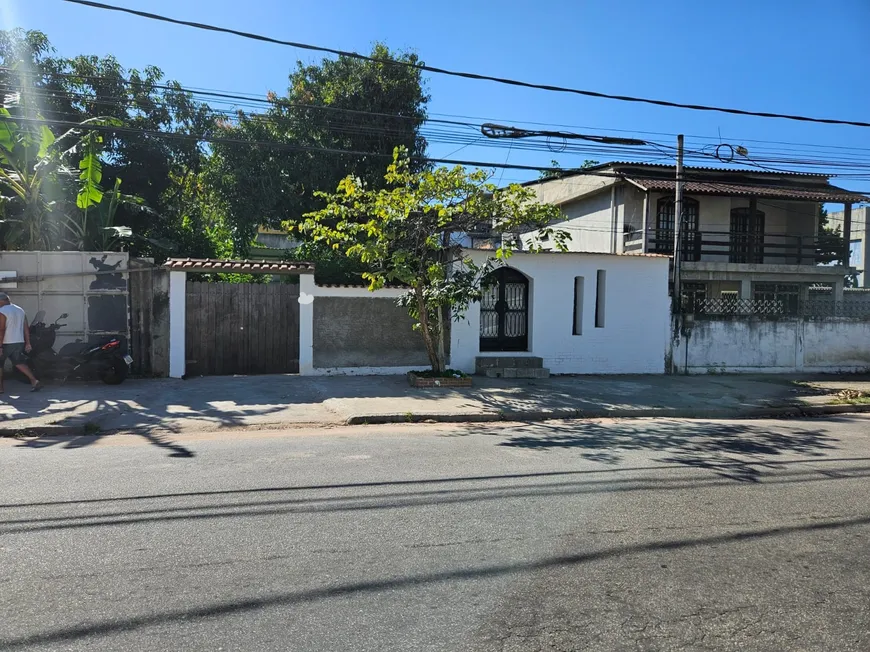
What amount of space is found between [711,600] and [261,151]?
→ 695 inches

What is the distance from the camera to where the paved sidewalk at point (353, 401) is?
8.52 metres

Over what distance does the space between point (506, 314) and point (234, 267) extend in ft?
19.8

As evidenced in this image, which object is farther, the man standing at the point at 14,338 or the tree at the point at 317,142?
the tree at the point at 317,142

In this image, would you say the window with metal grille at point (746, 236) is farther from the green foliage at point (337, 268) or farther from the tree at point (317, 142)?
the green foliage at point (337, 268)

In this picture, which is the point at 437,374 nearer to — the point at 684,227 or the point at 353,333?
the point at 353,333

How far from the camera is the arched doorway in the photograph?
14125 mm

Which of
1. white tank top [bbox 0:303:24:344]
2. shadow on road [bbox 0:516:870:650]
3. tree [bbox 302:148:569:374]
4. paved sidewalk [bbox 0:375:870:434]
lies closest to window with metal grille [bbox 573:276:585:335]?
paved sidewalk [bbox 0:375:870:434]

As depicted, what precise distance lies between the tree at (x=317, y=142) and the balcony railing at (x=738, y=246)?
28.6ft

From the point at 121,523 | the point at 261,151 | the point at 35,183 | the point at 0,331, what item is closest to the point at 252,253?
the point at 261,151

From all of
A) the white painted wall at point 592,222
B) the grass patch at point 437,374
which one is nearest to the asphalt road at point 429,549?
the grass patch at point 437,374

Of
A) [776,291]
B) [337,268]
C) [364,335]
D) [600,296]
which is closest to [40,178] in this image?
[337,268]

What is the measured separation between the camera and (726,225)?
889 inches

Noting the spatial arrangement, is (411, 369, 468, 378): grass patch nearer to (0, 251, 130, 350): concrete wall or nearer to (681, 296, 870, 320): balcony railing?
(0, 251, 130, 350): concrete wall

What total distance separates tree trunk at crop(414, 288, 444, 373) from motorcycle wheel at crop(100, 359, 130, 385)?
532 cm
